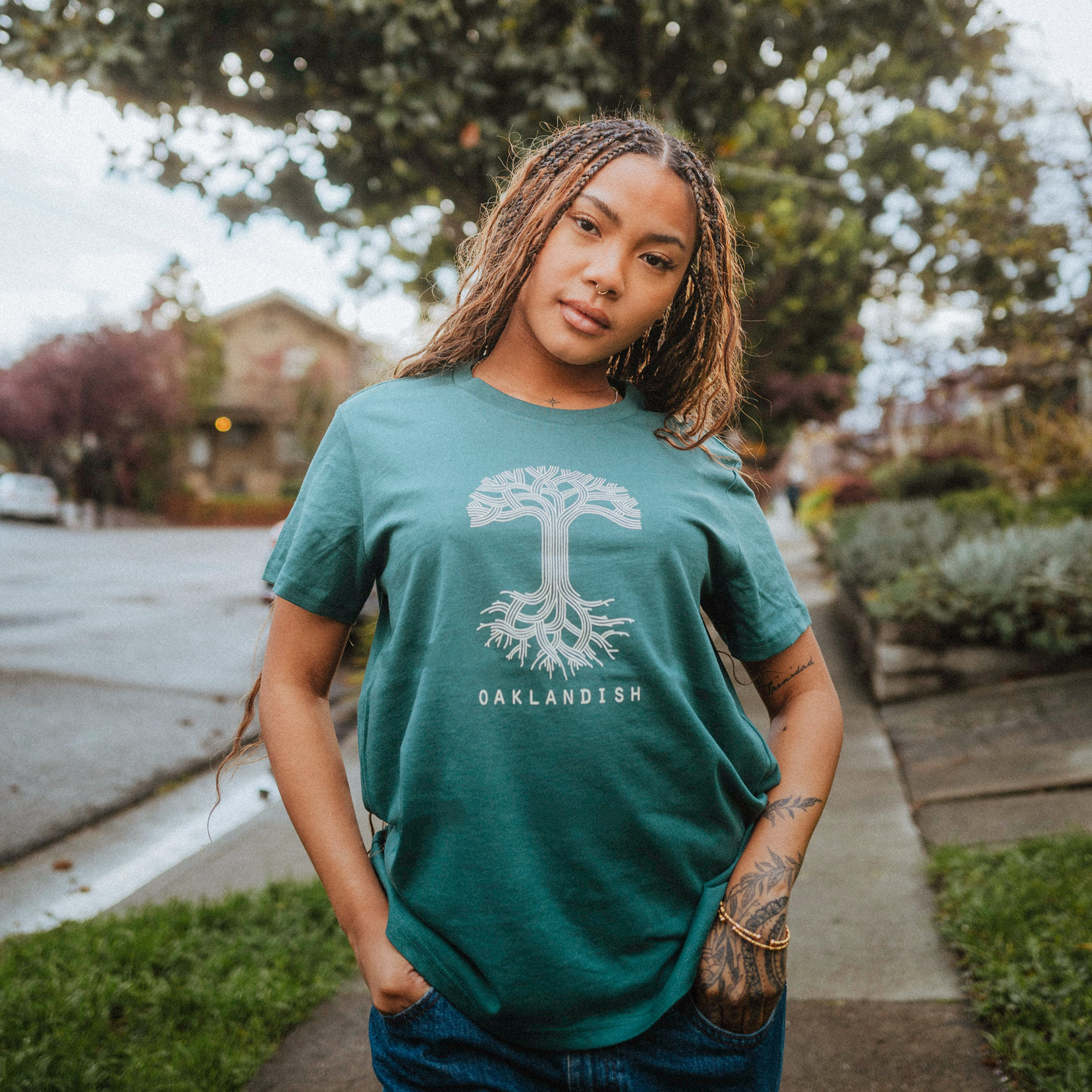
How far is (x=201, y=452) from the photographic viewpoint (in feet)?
122

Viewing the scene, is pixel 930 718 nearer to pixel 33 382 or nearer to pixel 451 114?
pixel 451 114

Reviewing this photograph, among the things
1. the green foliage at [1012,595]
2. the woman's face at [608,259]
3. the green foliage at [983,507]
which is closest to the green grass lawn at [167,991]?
the woman's face at [608,259]

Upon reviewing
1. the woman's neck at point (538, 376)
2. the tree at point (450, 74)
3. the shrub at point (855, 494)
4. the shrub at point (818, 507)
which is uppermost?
the tree at point (450, 74)

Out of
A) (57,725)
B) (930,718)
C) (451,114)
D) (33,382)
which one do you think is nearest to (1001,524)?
(930,718)

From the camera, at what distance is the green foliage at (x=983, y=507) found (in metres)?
8.74

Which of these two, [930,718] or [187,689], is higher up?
[930,718]

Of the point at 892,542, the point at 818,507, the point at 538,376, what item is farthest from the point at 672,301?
the point at 818,507

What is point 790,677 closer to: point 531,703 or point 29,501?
point 531,703

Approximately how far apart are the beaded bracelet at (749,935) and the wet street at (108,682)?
958 millimetres

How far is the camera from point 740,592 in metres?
1.47

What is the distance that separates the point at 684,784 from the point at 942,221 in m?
10.2

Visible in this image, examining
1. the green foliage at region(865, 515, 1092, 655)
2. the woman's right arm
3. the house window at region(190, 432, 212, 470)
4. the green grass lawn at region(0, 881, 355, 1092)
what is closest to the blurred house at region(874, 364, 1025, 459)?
the green foliage at region(865, 515, 1092, 655)

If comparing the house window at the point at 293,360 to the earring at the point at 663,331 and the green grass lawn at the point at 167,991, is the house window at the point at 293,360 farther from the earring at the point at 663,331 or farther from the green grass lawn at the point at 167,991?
the earring at the point at 663,331

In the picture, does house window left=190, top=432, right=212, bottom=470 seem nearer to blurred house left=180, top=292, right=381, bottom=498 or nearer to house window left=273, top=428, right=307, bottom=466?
blurred house left=180, top=292, right=381, bottom=498
